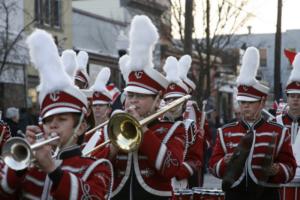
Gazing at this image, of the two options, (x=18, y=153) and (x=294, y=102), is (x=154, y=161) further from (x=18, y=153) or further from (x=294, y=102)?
(x=294, y=102)

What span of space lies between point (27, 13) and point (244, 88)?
1823 centimetres

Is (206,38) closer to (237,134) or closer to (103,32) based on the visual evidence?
(103,32)

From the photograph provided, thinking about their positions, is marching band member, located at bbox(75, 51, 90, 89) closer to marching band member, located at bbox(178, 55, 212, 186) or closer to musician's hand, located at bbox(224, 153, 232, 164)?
musician's hand, located at bbox(224, 153, 232, 164)

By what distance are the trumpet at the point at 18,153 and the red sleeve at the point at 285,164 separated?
347cm

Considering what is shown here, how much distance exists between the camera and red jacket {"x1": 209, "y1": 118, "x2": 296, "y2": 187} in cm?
728

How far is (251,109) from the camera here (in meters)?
7.63

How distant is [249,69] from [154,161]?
2.56 metres

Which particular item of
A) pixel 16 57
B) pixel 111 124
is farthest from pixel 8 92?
pixel 111 124

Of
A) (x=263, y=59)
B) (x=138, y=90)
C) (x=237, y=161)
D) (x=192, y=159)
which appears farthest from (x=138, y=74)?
(x=263, y=59)

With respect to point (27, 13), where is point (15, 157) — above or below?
below

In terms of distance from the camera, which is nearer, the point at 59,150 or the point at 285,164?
the point at 59,150

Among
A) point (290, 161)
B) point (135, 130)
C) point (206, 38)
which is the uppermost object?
point (206, 38)

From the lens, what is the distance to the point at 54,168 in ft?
14.8

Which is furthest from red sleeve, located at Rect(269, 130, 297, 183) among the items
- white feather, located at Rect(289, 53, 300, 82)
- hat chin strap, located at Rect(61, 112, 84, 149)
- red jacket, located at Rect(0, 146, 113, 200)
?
hat chin strap, located at Rect(61, 112, 84, 149)
